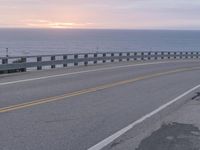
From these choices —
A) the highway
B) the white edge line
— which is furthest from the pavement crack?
the highway

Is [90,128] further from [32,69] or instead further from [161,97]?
[32,69]

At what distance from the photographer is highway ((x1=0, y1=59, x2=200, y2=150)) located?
9.91 metres

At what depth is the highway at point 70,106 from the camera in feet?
32.5

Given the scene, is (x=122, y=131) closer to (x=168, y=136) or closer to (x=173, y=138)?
(x=168, y=136)

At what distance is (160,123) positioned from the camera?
1207cm

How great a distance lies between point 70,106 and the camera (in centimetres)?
1416

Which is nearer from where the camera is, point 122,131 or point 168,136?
point 168,136

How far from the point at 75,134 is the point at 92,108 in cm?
368

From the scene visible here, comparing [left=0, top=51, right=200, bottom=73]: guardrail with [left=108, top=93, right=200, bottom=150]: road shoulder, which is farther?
[left=0, top=51, right=200, bottom=73]: guardrail

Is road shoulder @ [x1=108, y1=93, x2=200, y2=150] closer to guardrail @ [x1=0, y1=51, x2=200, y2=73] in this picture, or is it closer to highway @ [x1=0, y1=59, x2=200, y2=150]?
highway @ [x1=0, y1=59, x2=200, y2=150]

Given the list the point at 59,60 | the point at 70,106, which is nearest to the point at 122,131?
the point at 70,106

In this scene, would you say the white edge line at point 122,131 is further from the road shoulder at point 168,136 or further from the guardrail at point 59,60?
the guardrail at point 59,60

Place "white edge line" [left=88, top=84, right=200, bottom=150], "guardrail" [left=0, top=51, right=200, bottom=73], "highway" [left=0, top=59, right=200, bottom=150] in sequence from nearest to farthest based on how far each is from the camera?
"white edge line" [left=88, top=84, right=200, bottom=150], "highway" [left=0, top=59, right=200, bottom=150], "guardrail" [left=0, top=51, right=200, bottom=73]

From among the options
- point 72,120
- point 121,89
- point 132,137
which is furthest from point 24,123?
point 121,89
